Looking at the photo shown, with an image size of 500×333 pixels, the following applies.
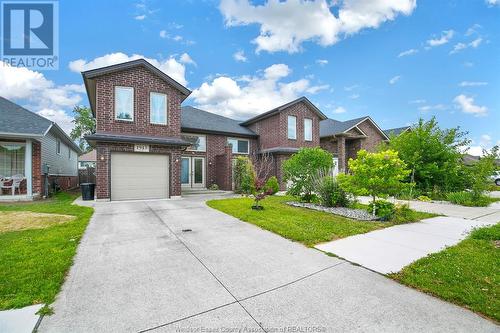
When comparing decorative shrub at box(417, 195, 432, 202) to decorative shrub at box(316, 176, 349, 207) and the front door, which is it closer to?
decorative shrub at box(316, 176, 349, 207)

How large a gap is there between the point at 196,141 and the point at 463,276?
1511 centimetres

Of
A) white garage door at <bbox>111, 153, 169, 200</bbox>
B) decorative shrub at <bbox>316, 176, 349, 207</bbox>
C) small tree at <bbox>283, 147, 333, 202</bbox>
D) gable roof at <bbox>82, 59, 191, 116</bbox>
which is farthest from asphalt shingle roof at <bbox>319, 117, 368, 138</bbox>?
white garage door at <bbox>111, 153, 169, 200</bbox>

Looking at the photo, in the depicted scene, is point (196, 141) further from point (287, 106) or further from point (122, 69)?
point (287, 106)

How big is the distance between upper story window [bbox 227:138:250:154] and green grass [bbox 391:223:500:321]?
14.7m

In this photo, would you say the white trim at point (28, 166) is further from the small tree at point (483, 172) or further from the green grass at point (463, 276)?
the small tree at point (483, 172)

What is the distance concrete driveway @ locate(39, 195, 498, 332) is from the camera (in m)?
2.25

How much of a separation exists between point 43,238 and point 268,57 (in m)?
17.0

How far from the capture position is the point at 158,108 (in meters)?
11.9

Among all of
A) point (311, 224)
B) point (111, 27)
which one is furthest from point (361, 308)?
point (111, 27)

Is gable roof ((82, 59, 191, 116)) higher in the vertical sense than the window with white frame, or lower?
higher

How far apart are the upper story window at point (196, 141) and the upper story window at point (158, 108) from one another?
3.97 m

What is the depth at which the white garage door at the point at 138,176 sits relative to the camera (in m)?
10.9

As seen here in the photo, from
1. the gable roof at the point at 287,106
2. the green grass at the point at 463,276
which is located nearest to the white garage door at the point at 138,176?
the gable roof at the point at 287,106

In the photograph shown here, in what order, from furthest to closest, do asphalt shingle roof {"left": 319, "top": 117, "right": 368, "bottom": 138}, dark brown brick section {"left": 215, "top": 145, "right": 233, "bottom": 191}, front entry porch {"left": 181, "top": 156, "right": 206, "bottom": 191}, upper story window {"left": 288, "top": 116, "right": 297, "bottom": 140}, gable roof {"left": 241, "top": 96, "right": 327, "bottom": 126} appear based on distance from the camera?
1. asphalt shingle roof {"left": 319, "top": 117, "right": 368, "bottom": 138}
2. upper story window {"left": 288, "top": 116, "right": 297, "bottom": 140}
3. gable roof {"left": 241, "top": 96, "right": 327, "bottom": 126}
4. front entry porch {"left": 181, "top": 156, "right": 206, "bottom": 191}
5. dark brown brick section {"left": 215, "top": 145, "right": 233, "bottom": 191}
